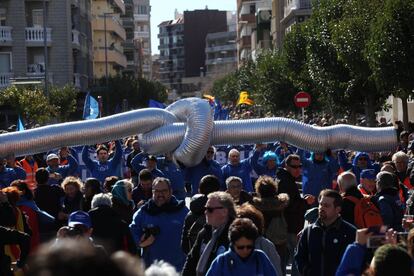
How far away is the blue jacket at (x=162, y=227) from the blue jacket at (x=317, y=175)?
616 centimetres

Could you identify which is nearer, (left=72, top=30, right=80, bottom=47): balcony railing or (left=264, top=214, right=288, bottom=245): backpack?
(left=264, top=214, right=288, bottom=245): backpack

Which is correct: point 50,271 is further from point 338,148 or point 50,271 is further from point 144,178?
point 338,148

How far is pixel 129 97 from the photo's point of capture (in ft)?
303

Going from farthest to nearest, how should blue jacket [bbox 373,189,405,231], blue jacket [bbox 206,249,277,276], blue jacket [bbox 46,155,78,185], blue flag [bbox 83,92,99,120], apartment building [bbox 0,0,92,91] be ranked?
apartment building [bbox 0,0,92,91] < blue flag [bbox 83,92,99,120] < blue jacket [bbox 46,155,78,185] < blue jacket [bbox 373,189,405,231] < blue jacket [bbox 206,249,277,276]

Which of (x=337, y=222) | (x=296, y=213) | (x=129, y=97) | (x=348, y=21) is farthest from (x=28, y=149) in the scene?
(x=129, y=97)

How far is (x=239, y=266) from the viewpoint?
740 cm

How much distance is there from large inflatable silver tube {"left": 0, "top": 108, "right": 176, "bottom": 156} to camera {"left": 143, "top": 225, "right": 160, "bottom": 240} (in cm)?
866

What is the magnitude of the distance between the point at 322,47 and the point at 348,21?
21.4 ft

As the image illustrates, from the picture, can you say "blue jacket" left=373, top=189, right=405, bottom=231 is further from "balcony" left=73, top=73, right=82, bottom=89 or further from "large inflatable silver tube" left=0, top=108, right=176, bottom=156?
"balcony" left=73, top=73, right=82, bottom=89

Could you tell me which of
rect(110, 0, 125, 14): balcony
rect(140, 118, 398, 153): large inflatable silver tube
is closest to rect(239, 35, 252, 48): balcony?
rect(110, 0, 125, 14): balcony

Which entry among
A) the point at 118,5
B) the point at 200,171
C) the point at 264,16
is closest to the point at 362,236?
the point at 200,171

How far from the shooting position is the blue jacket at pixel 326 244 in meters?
8.68

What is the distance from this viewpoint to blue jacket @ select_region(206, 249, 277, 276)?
7.39m

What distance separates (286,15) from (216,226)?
89851 millimetres
